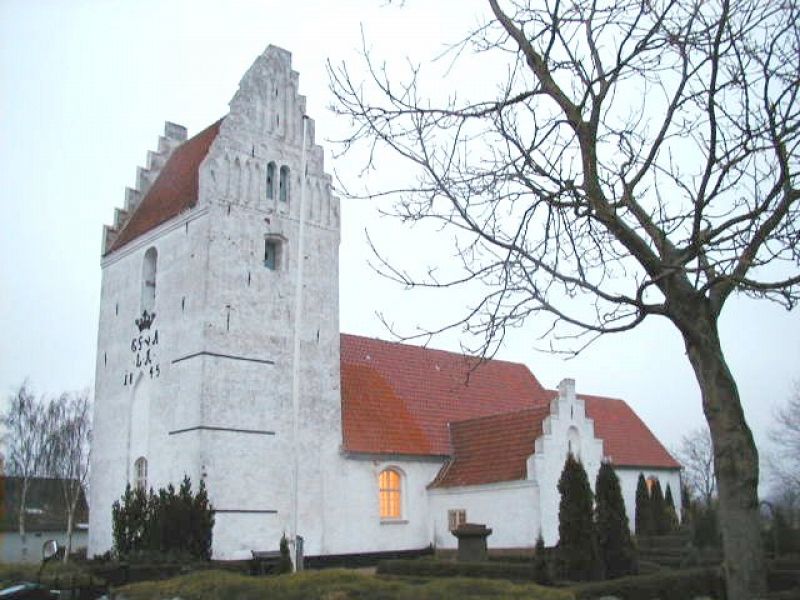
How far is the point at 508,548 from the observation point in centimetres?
2352

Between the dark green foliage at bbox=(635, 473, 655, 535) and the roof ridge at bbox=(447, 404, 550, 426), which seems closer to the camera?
the roof ridge at bbox=(447, 404, 550, 426)

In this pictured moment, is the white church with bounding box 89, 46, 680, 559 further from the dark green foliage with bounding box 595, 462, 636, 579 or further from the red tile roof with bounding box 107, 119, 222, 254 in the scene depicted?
the dark green foliage with bounding box 595, 462, 636, 579

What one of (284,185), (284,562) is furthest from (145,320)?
(284,562)

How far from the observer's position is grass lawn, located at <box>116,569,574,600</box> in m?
9.08

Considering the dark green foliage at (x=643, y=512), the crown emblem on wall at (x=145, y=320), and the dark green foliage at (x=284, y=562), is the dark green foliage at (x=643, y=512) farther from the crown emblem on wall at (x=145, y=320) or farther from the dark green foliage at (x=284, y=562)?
the crown emblem on wall at (x=145, y=320)

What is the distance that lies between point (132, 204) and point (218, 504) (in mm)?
10802

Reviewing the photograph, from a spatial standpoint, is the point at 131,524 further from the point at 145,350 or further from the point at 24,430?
the point at 24,430

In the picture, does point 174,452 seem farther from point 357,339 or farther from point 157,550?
point 357,339

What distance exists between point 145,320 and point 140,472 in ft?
13.5

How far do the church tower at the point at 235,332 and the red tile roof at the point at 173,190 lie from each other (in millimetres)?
79

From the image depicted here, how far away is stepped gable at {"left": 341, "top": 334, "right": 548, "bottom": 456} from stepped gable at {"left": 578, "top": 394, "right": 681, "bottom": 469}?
2.85 meters

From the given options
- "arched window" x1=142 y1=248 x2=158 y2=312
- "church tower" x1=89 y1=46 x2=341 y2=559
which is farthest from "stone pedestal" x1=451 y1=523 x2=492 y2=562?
"arched window" x1=142 y1=248 x2=158 y2=312

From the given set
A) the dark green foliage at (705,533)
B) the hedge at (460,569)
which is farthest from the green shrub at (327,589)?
the dark green foliage at (705,533)

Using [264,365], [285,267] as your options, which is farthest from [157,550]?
[285,267]
